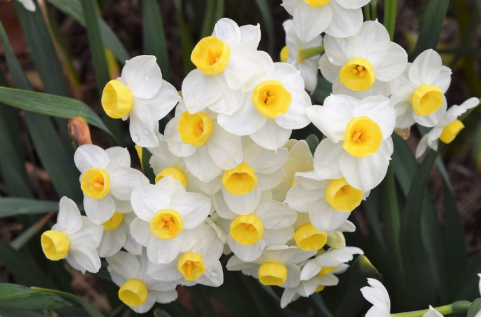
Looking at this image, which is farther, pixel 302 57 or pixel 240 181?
pixel 302 57

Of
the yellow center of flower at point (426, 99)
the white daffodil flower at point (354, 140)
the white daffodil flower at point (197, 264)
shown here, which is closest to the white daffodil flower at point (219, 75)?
the white daffodil flower at point (354, 140)

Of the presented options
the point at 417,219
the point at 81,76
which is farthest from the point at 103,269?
the point at 81,76

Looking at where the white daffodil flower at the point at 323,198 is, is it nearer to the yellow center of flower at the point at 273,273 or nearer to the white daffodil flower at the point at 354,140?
the white daffodil flower at the point at 354,140

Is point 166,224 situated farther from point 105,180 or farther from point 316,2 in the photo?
point 316,2

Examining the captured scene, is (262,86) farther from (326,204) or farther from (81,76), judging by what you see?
(81,76)

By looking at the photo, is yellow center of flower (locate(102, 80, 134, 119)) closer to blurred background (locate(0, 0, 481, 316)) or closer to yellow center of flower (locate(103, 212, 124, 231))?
yellow center of flower (locate(103, 212, 124, 231))

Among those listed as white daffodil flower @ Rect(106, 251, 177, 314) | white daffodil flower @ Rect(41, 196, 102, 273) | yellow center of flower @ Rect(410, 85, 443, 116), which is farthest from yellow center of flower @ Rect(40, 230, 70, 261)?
yellow center of flower @ Rect(410, 85, 443, 116)

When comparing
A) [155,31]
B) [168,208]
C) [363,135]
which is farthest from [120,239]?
[155,31]
